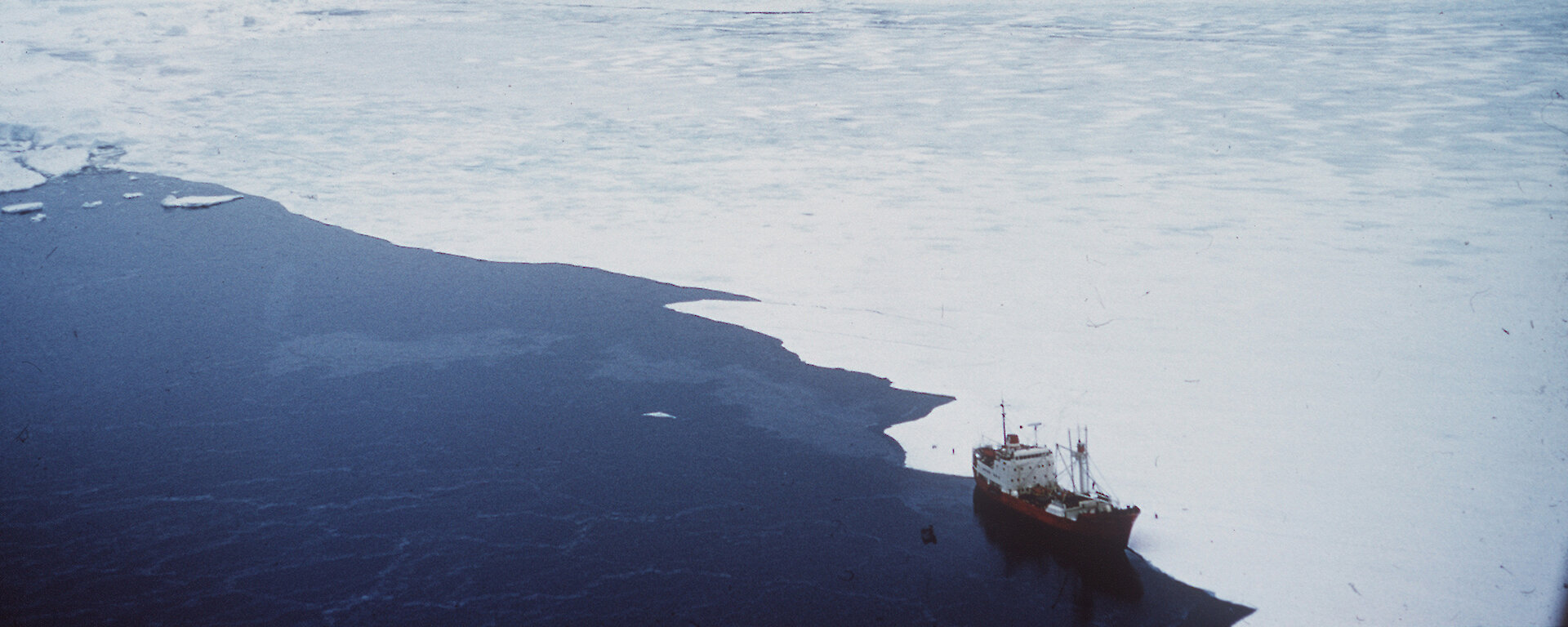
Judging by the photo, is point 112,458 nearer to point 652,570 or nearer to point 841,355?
point 652,570

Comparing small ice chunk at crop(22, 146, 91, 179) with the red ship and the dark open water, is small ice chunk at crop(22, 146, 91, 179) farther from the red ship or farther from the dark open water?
the red ship

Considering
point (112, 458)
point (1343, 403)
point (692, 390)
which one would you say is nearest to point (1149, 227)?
point (1343, 403)

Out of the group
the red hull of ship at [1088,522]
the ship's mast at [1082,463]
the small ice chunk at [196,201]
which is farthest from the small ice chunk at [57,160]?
the ship's mast at [1082,463]

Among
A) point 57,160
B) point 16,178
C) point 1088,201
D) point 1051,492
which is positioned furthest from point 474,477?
point 57,160

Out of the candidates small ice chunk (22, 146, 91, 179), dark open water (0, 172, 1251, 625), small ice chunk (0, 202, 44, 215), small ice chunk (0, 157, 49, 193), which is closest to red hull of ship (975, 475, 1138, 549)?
dark open water (0, 172, 1251, 625)

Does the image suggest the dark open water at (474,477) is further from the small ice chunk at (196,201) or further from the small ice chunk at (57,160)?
the small ice chunk at (57,160)

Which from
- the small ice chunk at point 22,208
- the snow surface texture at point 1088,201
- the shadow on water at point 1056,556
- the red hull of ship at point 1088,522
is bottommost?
the shadow on water at point 1056,556

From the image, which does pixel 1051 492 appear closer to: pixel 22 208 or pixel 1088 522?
pixel 1088 522
